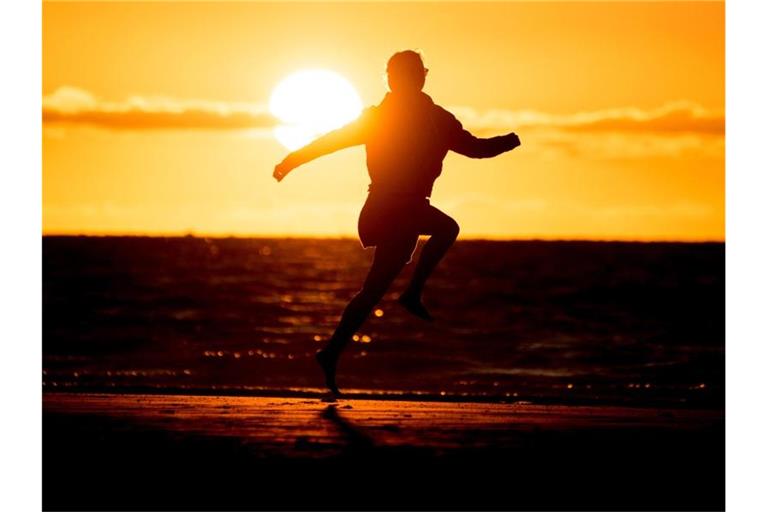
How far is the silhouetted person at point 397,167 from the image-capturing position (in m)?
8.39

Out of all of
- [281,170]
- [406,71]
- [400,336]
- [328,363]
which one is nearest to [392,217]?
[281,170]

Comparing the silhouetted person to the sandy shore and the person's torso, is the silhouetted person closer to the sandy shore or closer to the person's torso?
the person's torso

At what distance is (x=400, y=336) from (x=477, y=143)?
25613 millimetres

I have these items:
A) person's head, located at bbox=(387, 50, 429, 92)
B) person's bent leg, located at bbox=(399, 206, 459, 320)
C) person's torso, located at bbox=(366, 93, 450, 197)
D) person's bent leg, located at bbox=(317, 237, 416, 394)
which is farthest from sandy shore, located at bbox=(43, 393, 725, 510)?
person's head, located at bbox=(387, 50, 429, 92)

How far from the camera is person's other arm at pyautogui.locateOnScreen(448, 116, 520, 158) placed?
8578mm

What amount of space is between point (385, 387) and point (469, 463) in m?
14.7

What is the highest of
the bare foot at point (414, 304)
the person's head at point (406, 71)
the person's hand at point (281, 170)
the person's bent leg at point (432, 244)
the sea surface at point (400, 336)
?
the person's head at point (406, 71)

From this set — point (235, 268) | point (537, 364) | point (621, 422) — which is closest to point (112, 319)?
point (537, 364)

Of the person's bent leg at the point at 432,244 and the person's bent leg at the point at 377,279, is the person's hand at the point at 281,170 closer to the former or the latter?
the person's bent leg at the point at 377,279

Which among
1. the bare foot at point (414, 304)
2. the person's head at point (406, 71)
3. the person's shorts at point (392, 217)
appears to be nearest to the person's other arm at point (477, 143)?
the person's head at point (406, 71)

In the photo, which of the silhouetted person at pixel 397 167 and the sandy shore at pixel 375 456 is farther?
the silhouetted person at pixel 397 167
